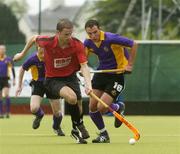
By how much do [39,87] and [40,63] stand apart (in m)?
0.46

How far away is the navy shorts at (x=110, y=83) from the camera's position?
43.7 ft

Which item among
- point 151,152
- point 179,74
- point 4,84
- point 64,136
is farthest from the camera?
point 179,74

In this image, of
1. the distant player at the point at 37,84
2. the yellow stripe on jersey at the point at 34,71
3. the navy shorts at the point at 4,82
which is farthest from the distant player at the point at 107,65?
the navy shorts at the point at 4,82

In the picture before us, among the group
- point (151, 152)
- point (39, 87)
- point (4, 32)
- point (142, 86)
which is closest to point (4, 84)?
point (142, 86)

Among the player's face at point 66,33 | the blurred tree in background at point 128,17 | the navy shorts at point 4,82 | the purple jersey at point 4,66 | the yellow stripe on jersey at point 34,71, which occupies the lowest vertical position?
the blurred tree in background at point 128,17

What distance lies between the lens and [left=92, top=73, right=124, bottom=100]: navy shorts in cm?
1333

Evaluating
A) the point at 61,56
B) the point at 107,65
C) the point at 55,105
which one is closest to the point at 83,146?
the point at 61,56

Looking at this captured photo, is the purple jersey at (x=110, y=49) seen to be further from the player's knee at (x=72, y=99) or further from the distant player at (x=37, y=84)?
the distant player at (x=37, y=84)

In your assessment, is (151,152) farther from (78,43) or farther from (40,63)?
(40,63)

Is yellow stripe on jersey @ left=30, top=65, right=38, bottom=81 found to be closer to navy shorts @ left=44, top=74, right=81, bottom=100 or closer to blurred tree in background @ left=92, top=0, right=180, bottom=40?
navy shorts @ left=44, top=74, right=81, bottom=100

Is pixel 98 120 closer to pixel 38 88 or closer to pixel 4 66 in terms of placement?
pixel 38 88

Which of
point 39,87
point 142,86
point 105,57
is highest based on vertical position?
point 105,57

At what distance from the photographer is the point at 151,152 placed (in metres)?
11.0

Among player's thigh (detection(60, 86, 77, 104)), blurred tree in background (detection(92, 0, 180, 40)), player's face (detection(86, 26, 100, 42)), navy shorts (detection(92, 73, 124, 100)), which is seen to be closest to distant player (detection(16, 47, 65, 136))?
navy shorts (detection(92, 73, 124, 100))
